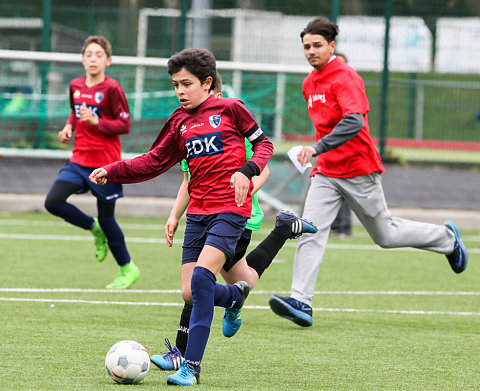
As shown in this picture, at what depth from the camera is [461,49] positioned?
16891 millimetres

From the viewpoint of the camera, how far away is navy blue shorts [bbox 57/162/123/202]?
796 centimetres

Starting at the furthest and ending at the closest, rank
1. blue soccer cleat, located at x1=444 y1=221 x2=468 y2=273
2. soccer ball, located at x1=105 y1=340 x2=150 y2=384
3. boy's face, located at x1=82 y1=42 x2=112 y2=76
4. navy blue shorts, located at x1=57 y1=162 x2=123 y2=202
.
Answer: boy's face, located at x1=82 y1=42 x2=112 y2=76
navy blue shorts, located at x1=57 y1=162 x2=123 y2=202
blue soccer cleat, located at x1=444 y1=221 x2=468 y2=273
soccer ball, located at x1=105 y1=340 x2=150 y2=384

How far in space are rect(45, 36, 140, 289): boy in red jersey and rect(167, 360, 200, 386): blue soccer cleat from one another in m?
3.34

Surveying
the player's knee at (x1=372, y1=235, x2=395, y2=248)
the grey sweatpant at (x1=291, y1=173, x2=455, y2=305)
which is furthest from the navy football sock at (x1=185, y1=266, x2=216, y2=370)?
the player's knee at (x1=372, y1=235, x2=395, y2=248)

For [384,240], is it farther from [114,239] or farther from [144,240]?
[144,240]

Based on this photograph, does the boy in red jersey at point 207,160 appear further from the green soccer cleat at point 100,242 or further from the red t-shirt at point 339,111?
the green soccer cleat at point 100,242

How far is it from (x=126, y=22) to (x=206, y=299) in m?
12.0

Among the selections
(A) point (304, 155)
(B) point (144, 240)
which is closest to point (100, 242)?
(B) point (144, 240)

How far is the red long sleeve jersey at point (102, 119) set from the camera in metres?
8.13

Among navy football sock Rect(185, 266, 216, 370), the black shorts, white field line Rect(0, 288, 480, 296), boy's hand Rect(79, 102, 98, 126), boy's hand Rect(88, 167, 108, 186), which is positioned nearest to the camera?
navy football sock Rect(185, 266, 216, 370)

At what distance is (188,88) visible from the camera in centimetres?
506

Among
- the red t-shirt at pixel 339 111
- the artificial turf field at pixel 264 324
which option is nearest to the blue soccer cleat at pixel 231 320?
the artificial turf field at pixel 264 324

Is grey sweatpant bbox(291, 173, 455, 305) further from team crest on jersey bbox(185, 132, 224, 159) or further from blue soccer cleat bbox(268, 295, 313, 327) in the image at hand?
team crest on jersey bbox(185, 132, 224, 159)

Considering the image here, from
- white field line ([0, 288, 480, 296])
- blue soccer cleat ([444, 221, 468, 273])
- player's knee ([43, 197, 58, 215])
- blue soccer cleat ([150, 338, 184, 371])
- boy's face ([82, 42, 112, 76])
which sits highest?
boy's face ([82, 42, 112, 76])
